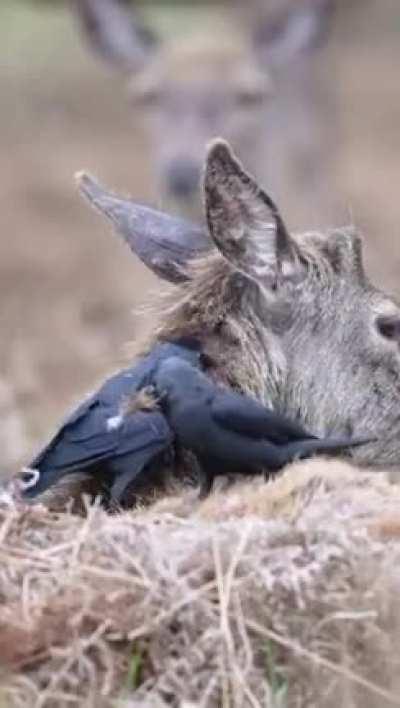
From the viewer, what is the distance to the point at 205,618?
5516 mm

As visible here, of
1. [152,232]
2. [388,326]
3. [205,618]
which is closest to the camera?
[205,618]

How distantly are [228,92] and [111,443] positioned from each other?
38.6 feet

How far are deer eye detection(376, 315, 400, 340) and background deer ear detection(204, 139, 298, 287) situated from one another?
0.34 m

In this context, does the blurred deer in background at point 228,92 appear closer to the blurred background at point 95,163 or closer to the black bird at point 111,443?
the blurred background at point 95,163

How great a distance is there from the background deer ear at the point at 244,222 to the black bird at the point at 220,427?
410 millimetres

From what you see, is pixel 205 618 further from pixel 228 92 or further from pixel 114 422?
pixel 228 92

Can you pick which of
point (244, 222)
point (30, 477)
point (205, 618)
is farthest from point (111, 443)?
point (205, 618)

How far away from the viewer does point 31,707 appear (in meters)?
5.37

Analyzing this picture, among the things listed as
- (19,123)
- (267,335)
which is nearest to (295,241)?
(267,335)

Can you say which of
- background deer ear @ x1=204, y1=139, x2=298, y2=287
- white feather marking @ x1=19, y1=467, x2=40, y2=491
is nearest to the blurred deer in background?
background deer ear @ x1=204, y1=139, x2=298, y2=287

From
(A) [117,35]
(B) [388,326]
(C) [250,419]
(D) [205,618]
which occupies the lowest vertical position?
(D) [205,618]

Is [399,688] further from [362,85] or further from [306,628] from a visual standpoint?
[362,85]

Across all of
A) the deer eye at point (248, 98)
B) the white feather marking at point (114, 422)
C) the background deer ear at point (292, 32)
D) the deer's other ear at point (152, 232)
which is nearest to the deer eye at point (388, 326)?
A: the deer's other ear at point (152, 232)

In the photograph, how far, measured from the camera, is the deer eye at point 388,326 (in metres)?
7.34
